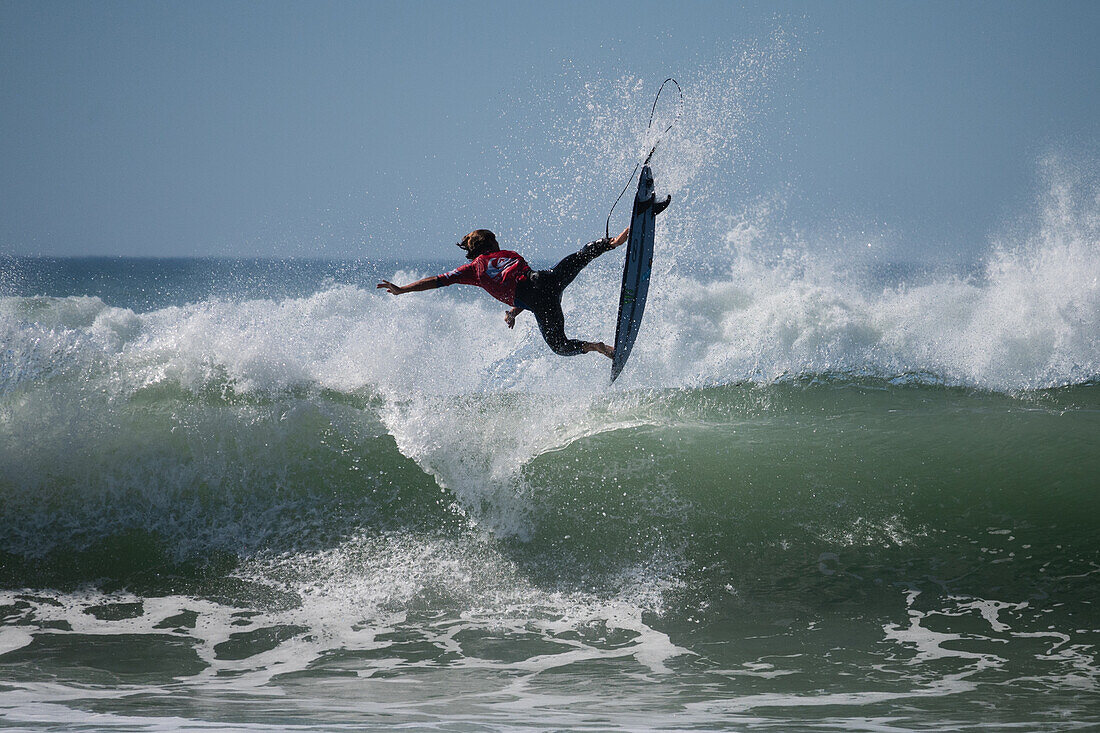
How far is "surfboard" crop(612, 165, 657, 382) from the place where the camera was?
5.70 metres

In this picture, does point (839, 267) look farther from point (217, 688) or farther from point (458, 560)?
point (217, 688)

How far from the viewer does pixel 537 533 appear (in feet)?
18.5

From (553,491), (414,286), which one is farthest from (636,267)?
(553,491)

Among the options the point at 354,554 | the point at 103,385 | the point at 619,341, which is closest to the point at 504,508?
the point at 354,554

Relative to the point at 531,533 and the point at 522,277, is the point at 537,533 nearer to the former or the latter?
the point at 531,533

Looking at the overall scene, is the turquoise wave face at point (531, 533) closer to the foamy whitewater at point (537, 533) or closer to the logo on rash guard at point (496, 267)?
the foamy whitewater at point (537, 533)

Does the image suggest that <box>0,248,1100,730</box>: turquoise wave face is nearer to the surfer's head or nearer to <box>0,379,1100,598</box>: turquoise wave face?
<box>0,379,1100,598</box>: turquoise wave face

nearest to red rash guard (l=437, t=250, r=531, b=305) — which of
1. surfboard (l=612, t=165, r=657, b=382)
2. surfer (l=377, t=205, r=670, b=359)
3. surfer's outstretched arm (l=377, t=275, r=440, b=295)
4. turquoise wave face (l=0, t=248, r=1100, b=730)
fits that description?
surfer (l=377, t=205, r=670, b=359)

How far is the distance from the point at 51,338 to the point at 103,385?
0.83m

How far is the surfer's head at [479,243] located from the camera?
19.2 ft

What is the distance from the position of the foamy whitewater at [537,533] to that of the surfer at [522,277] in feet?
2.88

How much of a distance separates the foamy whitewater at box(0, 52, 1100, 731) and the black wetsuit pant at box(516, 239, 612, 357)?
2.78 feet

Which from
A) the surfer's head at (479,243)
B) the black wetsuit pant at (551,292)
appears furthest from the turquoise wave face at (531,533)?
the surfer's head at (479,243)

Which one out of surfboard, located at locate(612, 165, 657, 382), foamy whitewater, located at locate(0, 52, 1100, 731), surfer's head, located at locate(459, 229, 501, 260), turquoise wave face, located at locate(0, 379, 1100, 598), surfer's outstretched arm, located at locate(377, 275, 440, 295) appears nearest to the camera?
foamy whitewater, located at locate(0, 52, 1100, 731)
